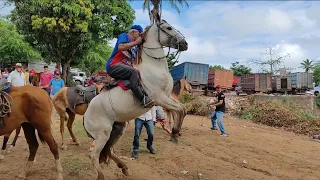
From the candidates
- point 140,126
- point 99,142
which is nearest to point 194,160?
point 140,126

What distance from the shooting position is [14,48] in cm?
3200

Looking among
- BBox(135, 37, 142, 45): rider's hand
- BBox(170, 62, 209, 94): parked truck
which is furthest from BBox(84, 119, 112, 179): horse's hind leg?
BBox(170, 62, 209, 94): parked truck

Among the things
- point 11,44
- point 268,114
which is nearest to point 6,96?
point 268,114

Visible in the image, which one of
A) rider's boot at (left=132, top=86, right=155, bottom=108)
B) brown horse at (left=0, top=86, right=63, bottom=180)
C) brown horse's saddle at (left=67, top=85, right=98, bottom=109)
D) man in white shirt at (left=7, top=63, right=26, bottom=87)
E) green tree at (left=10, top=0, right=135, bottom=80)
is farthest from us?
green tree at (left=10, top=0, right=135, bottom=80)

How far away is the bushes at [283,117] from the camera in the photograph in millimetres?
16609

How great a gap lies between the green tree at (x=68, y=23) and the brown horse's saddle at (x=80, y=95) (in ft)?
53.0

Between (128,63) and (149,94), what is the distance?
34.0 inches

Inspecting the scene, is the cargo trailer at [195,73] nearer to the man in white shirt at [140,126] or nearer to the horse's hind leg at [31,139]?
A: the man in white shirt at [140,126]

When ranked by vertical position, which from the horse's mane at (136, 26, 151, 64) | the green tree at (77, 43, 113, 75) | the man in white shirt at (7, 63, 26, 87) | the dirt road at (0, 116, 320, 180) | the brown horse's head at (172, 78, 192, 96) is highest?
the green tree at (77, 43, 113, 75)

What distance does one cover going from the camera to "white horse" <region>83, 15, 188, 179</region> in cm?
567

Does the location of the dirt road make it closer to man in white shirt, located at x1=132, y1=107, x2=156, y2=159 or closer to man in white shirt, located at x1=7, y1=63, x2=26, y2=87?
man in white shirt, located at x1=132, y1=107, x2=156, y2=159

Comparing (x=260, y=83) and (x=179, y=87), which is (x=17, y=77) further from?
(x=260, y=83)

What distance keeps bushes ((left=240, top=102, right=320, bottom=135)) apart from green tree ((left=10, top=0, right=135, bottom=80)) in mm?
13085

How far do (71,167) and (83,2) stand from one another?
65.9ft
